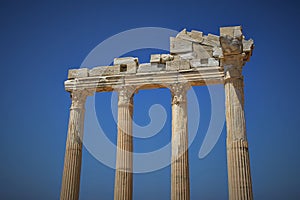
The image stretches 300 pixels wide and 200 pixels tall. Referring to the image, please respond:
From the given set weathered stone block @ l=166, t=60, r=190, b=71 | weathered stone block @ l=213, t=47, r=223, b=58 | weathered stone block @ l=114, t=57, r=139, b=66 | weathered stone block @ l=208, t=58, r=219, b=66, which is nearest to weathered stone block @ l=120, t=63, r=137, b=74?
weathered stone block @ l=114, t=57, r=139, b=66

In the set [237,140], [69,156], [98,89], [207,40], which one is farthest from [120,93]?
[237,140]

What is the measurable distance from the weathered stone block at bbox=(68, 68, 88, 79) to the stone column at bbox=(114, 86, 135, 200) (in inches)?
145

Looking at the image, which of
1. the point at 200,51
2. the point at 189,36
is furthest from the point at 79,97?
the point at 200,51

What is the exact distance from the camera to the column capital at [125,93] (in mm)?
25953

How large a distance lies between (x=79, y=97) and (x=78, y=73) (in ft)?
7.48

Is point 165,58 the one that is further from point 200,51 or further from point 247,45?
point 247,45

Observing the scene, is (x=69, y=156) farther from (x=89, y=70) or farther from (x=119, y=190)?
(x=89, y=70)

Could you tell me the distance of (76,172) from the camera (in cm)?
2564

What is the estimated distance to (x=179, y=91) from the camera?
81.1 feet

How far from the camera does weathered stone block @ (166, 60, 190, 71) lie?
25125mm

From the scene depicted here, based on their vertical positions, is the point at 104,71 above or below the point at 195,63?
above

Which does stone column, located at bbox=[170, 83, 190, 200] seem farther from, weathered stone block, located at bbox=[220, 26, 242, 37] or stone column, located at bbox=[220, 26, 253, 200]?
weathered stone block, located at bbox=[220, 26, 242, 37]

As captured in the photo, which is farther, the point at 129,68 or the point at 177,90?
the point at 129,68

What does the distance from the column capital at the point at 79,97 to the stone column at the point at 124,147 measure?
3.02 meters
